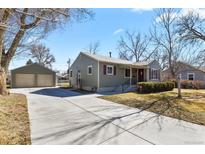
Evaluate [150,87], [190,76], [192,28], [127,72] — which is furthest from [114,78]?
[190,76]

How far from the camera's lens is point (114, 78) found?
18375 millimetres

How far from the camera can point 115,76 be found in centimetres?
1845

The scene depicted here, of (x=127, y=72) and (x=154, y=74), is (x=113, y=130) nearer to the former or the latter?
(x=127, y=72)

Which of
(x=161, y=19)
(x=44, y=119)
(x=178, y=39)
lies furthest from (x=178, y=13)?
(x=44, y=119)

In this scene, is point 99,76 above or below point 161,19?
below

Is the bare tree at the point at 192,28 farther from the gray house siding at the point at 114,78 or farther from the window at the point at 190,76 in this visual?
the window at the point at 190,76

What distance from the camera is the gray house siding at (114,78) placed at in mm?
17214

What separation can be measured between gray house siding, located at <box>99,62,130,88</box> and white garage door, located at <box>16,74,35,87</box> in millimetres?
12630

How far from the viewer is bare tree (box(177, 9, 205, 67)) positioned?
1512 cm

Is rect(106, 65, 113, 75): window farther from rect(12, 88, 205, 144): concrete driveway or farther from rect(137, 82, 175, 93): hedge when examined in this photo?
rect(12, 88, 205, 144): concrete driveway
